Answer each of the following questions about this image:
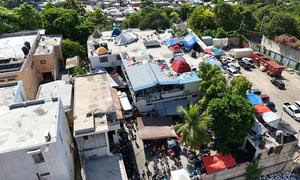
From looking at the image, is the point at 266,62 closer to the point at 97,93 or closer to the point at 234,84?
the point at 234,84

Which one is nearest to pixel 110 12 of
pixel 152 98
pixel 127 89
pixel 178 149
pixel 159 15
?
pixel 159 15

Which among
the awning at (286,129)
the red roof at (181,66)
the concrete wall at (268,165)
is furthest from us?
the red roof at (181,66)

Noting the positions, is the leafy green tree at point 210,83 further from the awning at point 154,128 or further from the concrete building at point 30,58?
the concrete building at point 30,58

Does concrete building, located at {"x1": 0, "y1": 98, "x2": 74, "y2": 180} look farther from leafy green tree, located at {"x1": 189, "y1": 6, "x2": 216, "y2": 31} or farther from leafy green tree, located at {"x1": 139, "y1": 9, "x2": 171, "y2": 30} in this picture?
leafy green tree, located at {"x1": 189, "y1": 6, "x2": 216, "y2": 31}

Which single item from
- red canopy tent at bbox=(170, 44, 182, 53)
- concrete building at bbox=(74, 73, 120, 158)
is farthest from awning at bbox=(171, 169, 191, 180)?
red canopy tent at bbox=(170, 44, 182, 53)

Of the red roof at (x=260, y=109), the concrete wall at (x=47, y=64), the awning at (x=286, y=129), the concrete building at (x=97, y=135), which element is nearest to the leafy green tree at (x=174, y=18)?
the concrete wall at (x=47, y=64)

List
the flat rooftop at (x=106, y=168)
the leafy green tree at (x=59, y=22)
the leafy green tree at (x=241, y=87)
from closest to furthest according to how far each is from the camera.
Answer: the flat rooftop at (x=106, y=168)
the leafy green tree at (x=241, y=87)
the leafy green tree at (x=59, y=22)
